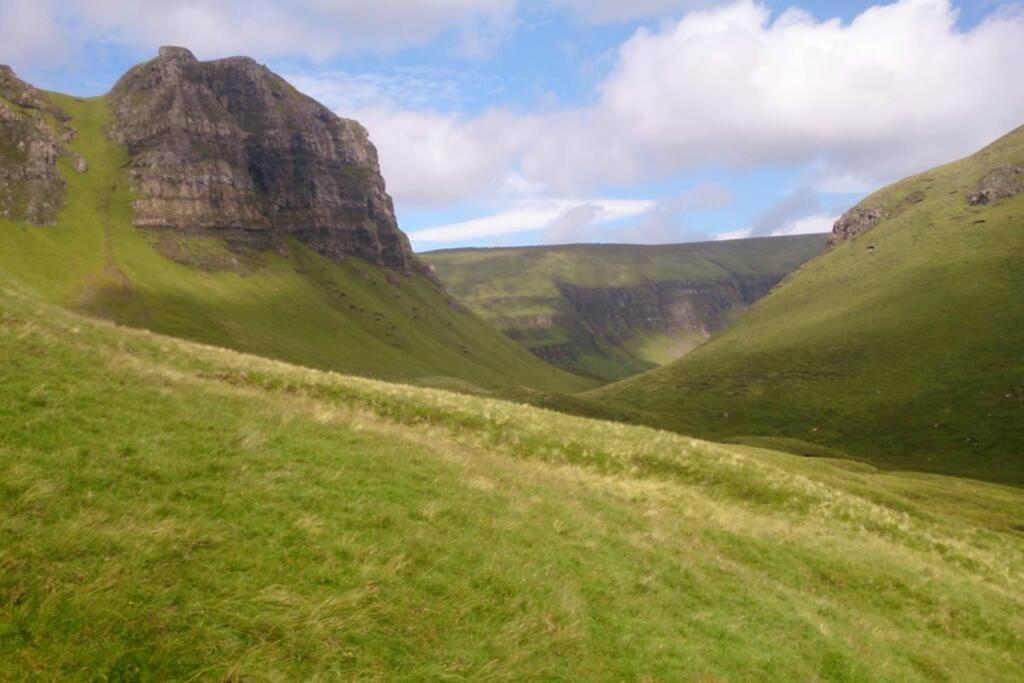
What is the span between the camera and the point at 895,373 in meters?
142

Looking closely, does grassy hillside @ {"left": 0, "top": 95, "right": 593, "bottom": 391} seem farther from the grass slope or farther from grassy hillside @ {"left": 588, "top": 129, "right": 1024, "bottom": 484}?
the grass slope

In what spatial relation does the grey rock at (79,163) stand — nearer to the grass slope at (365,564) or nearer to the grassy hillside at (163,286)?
the grassy hillside at (163,286)

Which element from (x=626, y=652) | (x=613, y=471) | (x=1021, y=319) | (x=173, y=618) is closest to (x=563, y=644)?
(x=626, y=652)

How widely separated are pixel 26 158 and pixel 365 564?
667 feet

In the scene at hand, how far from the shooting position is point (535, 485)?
70.0ft

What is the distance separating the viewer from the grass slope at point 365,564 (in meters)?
9.88

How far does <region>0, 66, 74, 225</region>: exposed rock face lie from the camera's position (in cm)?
15950

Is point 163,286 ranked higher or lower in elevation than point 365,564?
higher

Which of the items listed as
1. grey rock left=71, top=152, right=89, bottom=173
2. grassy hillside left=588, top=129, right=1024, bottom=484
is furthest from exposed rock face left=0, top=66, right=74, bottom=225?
grassy hillside left=588, top=129, right=1024, bottom=484

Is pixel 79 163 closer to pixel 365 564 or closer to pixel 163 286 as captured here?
pixel 163 286

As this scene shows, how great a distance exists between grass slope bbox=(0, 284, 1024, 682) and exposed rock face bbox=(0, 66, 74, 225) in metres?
167

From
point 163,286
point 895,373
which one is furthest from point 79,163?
point 895,373

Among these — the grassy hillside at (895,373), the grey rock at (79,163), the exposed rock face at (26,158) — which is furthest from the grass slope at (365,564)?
the grey rock at (79,163)

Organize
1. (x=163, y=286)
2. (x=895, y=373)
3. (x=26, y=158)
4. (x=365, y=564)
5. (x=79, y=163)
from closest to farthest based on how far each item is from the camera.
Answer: (x=365, y=564), (x=895, y=373), (x=163, y=286), (x=26, y=158), (x=79, y=163)
